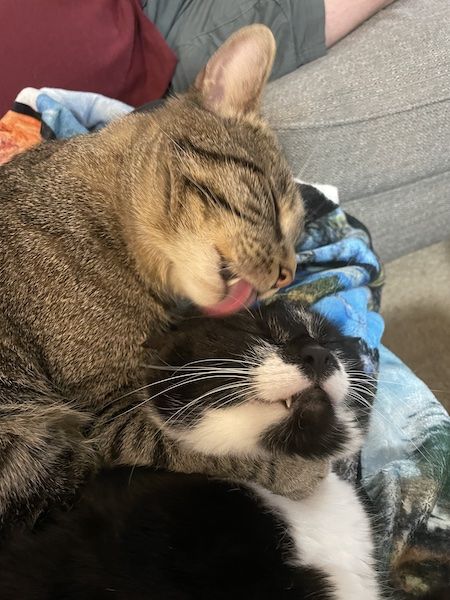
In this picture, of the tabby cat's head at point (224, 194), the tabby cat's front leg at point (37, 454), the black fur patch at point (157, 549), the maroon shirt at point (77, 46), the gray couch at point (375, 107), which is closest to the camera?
the black fur patch at point (157, 549)

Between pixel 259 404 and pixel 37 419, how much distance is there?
41 cm

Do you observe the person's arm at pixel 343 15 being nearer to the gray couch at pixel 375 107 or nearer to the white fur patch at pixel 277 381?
the gray couch at pixel 375 107

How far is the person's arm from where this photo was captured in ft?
5.88

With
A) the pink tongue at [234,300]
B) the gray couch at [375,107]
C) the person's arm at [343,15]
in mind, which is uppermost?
the person's arm at [343,15]

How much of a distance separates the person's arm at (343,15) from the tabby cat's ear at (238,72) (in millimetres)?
610

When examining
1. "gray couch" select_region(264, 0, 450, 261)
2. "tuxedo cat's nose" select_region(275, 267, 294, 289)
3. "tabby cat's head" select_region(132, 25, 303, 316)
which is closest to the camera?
"tabby cat's head" select_region(132, 25, 303, 316)

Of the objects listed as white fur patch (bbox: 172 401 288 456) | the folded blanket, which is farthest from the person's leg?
white fur patch (bbox: 172 401 288 456)

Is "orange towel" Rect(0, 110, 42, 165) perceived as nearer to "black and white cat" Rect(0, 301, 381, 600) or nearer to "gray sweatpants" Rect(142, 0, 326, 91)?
"gray sweatpants" Rect(142, 0, 326, 91)

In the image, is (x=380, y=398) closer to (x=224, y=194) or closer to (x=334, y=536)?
(x=334, y=536)

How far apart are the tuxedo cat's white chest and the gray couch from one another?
969 mm

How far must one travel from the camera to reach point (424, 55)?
163cm

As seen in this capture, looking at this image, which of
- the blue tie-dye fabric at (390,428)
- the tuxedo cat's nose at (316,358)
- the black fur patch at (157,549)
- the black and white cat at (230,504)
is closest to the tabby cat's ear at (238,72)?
the blue tie-dye fabric at (390,428)

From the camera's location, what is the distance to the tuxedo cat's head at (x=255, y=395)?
1004 millimetres

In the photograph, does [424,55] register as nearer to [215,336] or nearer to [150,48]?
[150,48]
